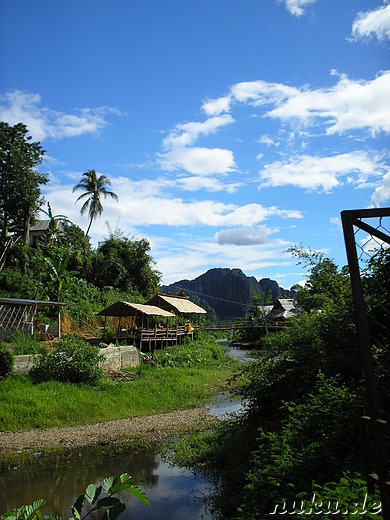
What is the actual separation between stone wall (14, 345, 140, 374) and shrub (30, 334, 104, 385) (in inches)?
11.6

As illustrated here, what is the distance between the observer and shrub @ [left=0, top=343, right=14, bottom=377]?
1430cm

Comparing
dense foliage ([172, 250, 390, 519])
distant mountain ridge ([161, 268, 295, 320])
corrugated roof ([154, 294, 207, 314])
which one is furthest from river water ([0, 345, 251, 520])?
distant mountain ridge ([161, 268, 295, 320])

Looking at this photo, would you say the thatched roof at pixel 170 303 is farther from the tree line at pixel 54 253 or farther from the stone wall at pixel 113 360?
the stone wall at pixel 113 360

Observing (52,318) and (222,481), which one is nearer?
(222,481)

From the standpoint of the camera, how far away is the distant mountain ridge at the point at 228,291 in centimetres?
11006

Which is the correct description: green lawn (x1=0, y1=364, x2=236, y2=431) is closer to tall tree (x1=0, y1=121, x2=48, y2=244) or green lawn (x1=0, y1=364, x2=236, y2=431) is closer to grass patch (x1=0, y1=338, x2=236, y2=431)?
grass patch (x1=0, y1=338, x2=236, y2=431)

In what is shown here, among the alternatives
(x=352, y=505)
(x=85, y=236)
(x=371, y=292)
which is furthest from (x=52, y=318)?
(x=352, y=505)

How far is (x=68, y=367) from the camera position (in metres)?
14.9

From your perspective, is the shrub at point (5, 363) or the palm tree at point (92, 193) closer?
the shrub at point (5, 363)

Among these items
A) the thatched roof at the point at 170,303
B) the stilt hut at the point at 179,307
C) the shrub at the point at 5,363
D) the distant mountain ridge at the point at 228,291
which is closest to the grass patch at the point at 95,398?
the shrub at the point at 5,363

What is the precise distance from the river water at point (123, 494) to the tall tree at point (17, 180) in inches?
988

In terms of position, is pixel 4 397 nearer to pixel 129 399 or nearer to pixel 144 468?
pixel 129 399

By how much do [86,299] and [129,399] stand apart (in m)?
17.1

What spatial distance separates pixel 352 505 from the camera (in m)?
4.10
